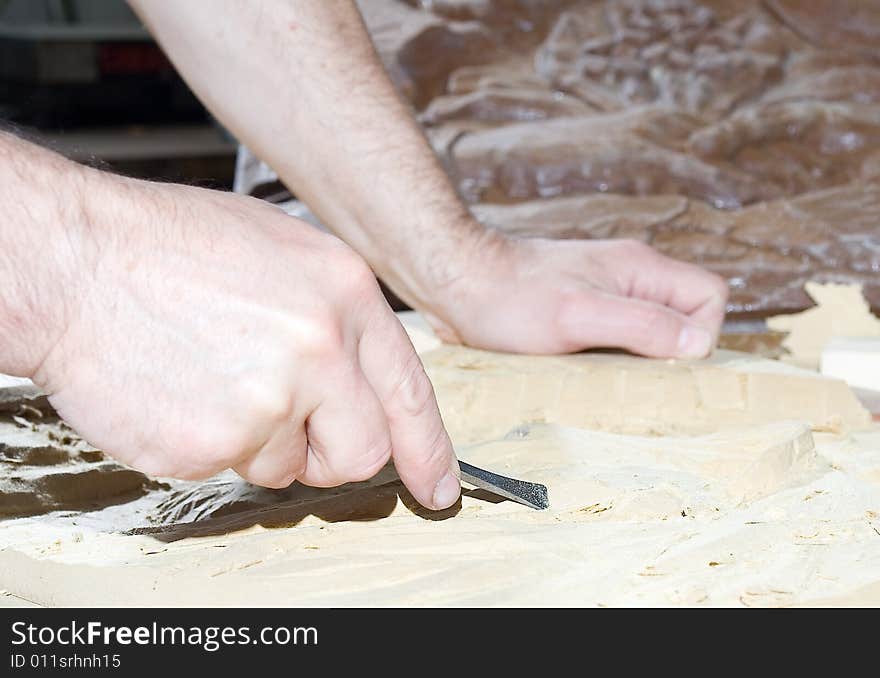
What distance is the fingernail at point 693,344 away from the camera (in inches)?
73.0

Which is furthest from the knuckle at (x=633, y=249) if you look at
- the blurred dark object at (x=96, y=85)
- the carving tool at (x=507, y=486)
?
the blurred dark object at (x=96, y=85)

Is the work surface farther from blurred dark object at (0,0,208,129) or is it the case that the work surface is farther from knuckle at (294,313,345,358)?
blurred dark object at (0,0,208,129)

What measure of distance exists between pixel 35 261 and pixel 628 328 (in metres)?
1.11

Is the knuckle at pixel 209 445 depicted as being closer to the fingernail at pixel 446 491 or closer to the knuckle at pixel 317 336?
the knuckle at pixel 317 336

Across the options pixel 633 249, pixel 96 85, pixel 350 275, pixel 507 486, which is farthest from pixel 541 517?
pixel 96 85

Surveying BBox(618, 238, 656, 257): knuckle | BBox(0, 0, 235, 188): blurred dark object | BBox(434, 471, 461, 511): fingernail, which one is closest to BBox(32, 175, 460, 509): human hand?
BBox(434, 471, 461, 511): fingernail

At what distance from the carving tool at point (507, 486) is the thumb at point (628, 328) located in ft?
1.89

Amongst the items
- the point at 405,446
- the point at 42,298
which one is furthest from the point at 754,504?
the point at 42,298

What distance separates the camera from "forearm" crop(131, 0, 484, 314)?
1843mm

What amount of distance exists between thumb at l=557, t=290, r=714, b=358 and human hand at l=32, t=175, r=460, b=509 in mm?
824

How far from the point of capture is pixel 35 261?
967 millimetres

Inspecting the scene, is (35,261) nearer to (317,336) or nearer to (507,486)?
(317,336)
